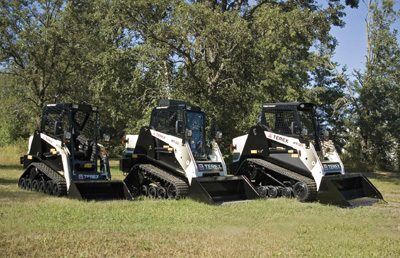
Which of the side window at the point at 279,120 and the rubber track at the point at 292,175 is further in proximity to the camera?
the side window at the point at 279,120

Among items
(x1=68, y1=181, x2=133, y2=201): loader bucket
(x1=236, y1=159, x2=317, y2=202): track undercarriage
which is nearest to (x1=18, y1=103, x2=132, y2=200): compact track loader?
(x1=68, y1=181, x2=133, y2=201): loader bucket

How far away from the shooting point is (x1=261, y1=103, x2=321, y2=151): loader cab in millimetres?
13961

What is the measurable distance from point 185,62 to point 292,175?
10.9 metres

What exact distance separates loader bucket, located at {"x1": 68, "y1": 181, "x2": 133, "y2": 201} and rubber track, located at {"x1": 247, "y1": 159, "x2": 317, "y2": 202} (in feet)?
14.5

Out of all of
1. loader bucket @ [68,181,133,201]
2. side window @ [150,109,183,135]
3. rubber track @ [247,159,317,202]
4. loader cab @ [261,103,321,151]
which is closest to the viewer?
loader bucket @ [68,181,133,201]

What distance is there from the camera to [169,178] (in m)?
12.9

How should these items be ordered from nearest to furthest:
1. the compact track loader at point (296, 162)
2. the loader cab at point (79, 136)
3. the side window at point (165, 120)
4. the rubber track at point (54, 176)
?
the rubber track at point (54, 176) → the loader cab at point (79, 136) → the compact track loader at point (296, 162) → the side window at point (165, 120)

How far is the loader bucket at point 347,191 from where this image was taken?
1252cm

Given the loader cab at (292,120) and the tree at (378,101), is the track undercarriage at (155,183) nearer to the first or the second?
the loader cab at (292,120)

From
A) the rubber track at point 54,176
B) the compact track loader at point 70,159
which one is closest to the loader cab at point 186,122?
the compact track loader at point 70,159

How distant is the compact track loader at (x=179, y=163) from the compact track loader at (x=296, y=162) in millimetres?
1321

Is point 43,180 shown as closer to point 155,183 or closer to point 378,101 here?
point 155,183

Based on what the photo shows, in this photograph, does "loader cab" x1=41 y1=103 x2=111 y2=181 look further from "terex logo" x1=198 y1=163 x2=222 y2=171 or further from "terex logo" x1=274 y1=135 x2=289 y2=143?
"terex logo" x1=274 y1=135 x2=289 y2=143

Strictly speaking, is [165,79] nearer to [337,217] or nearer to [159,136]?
[159,136]
